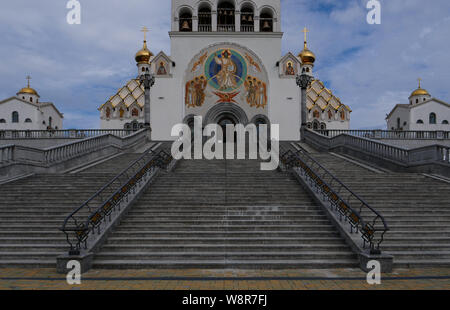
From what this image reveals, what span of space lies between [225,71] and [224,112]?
3784 mm

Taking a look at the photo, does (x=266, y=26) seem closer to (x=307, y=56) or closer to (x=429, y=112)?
(x=307, y=56)

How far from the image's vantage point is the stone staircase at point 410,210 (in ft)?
27.1

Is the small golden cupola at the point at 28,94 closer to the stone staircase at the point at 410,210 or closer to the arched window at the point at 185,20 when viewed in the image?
the arched window at the point at 185,20

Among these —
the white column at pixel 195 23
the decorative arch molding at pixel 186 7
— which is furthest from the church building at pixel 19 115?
the white column at pixel 195 23

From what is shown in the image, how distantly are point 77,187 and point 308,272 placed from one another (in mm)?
8599

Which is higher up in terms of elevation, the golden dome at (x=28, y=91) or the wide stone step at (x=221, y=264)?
the golden dome at (x=28, y=91)

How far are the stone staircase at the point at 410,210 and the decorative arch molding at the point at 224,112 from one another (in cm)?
1874

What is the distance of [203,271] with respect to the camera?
7.71m

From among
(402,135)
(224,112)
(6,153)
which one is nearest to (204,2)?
(224,112)

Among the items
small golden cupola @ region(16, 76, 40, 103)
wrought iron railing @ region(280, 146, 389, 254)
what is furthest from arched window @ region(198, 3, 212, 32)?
small golden cupola @ region(16, 76, 40, 103)

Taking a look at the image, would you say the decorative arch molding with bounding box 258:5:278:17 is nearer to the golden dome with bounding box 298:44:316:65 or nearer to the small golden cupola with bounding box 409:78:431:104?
the golden dome with bounding box 298:44:316:65

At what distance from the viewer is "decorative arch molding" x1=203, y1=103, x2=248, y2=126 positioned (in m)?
33.7

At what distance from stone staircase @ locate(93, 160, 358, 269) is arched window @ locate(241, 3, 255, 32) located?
2657cm

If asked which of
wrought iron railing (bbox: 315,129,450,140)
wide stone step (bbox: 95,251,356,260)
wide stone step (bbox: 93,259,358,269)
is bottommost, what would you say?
wide stone step (bbox: 93,259,358,269)
